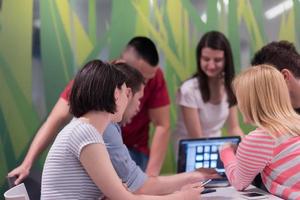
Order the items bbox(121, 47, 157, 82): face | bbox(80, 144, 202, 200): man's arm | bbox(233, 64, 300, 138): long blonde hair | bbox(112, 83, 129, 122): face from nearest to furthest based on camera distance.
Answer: bbox(80, 144, 202, 200): man's arm
bbox(112, 83, 129, 122): face
bbox(233, 64, 300, 138): long blonde hair
bbox(121, 47, 157, 82): face

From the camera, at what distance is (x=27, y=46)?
2879 millimetres

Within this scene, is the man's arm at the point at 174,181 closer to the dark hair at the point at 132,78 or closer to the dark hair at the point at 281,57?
the dark hair at the point at 132,78

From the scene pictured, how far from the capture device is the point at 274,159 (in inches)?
61.0

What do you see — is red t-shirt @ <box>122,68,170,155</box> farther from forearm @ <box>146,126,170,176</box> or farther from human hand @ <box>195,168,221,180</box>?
human hand @ <box>195,168,221,180</box>

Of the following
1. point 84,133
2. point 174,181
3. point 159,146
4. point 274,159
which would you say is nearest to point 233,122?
point 159,146

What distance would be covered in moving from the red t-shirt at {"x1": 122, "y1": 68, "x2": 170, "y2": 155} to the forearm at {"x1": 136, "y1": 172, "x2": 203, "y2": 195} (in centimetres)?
72

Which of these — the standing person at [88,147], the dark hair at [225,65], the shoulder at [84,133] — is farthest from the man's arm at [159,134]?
the shoulder at [84,133]

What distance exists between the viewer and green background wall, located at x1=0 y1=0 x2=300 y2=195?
284 cm

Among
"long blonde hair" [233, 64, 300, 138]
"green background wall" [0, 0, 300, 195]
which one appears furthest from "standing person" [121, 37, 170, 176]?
"long blonde hair" [233, 64, 300, 138]

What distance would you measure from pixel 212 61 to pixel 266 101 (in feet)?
3.50

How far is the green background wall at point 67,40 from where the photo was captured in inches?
112

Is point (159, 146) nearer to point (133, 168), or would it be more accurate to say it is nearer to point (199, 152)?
point (199, 152)

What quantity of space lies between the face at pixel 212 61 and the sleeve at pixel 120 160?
116 cm

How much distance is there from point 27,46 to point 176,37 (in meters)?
1.03
